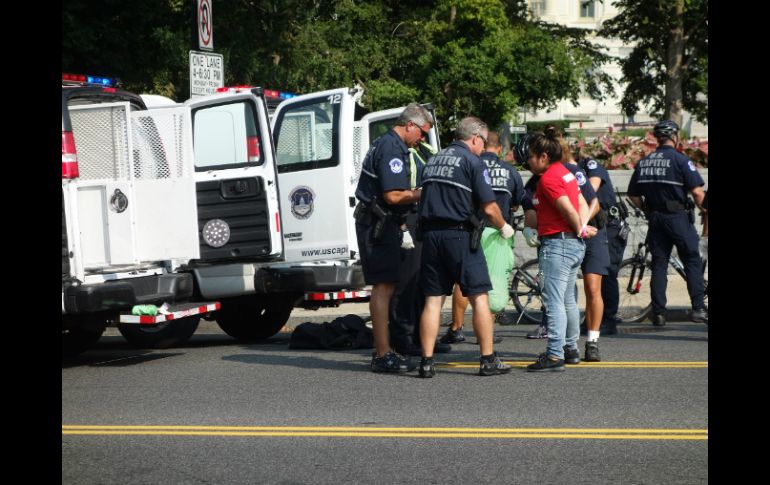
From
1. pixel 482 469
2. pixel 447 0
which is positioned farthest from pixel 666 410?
pixel 447 0

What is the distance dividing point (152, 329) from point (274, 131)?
2189 mm

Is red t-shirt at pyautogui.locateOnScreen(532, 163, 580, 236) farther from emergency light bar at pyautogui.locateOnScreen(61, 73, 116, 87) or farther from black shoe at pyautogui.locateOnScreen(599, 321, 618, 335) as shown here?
emergency light bar at pyautogui.locateOnScreen(61, 73, 116, 87)

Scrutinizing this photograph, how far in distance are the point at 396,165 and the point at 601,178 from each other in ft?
8.21

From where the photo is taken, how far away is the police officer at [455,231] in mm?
8383

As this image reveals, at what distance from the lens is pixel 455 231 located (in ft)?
27.7

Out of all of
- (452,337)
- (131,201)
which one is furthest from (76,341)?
(452,337)

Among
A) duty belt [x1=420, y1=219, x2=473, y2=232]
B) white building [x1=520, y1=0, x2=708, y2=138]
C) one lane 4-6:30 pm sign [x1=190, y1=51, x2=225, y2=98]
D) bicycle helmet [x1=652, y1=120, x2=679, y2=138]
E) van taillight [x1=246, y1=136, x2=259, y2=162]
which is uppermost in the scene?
white building [x1=520, y1=0, x2=708, y2=138]

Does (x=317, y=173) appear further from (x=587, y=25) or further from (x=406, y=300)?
(x=587, y=25)

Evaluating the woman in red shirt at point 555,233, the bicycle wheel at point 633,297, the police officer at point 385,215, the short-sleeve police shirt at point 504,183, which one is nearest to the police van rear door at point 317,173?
the short-sleeve police shirt at point 504,183

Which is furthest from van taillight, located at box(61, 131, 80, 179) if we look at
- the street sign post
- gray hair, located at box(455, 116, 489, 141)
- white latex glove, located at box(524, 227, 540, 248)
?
the street sign post

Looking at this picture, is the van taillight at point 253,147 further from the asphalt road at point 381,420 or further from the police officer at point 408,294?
the asphalt road at point 381,420

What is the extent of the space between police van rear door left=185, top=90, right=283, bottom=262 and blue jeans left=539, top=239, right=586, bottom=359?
2.71m

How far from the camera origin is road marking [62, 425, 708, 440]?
21.6 feet
